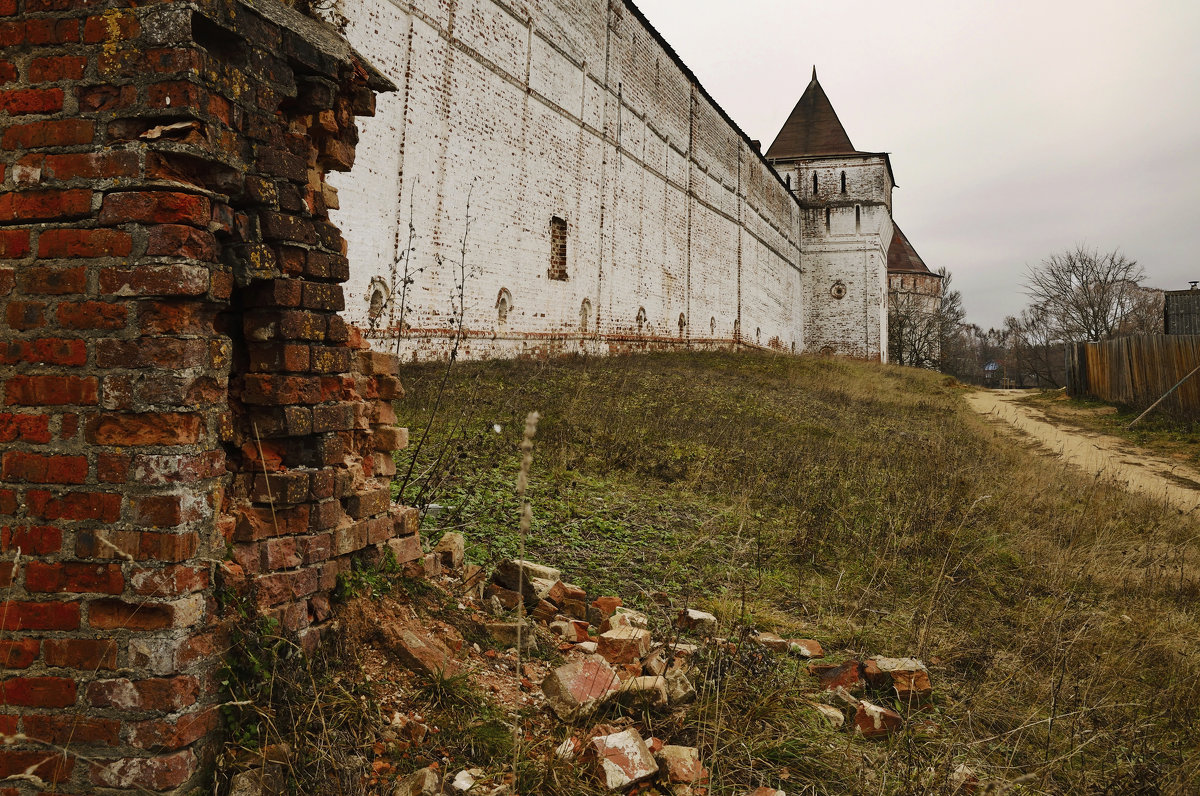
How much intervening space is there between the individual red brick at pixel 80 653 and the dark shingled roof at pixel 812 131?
4163 centimetres

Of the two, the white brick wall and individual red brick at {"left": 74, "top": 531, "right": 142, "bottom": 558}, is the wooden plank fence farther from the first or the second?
individual red brick at {"left": 74, "top": 531, "right": 142, "bottom": 558}

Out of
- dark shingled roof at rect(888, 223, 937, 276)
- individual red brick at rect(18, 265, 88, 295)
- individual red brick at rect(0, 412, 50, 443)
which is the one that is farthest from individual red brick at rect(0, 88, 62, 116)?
dark shingled roof at rect(888, 223, 937, 276)

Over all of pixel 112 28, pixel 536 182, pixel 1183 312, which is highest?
pixel 536 182

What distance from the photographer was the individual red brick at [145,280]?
7.09 ft

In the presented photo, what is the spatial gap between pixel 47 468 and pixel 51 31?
136cm

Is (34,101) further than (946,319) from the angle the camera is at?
No

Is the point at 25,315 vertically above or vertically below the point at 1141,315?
below

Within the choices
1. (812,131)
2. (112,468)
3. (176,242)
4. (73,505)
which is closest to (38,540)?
(73,505)

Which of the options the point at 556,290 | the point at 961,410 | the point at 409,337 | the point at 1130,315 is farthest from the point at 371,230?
the point at 1130,315

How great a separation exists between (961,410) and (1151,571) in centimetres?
1405

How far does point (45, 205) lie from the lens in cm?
222

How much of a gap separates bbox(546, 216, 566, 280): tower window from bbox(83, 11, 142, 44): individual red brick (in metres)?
14.1

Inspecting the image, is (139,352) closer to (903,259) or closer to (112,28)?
(112,28)

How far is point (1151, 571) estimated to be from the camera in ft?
17.8
